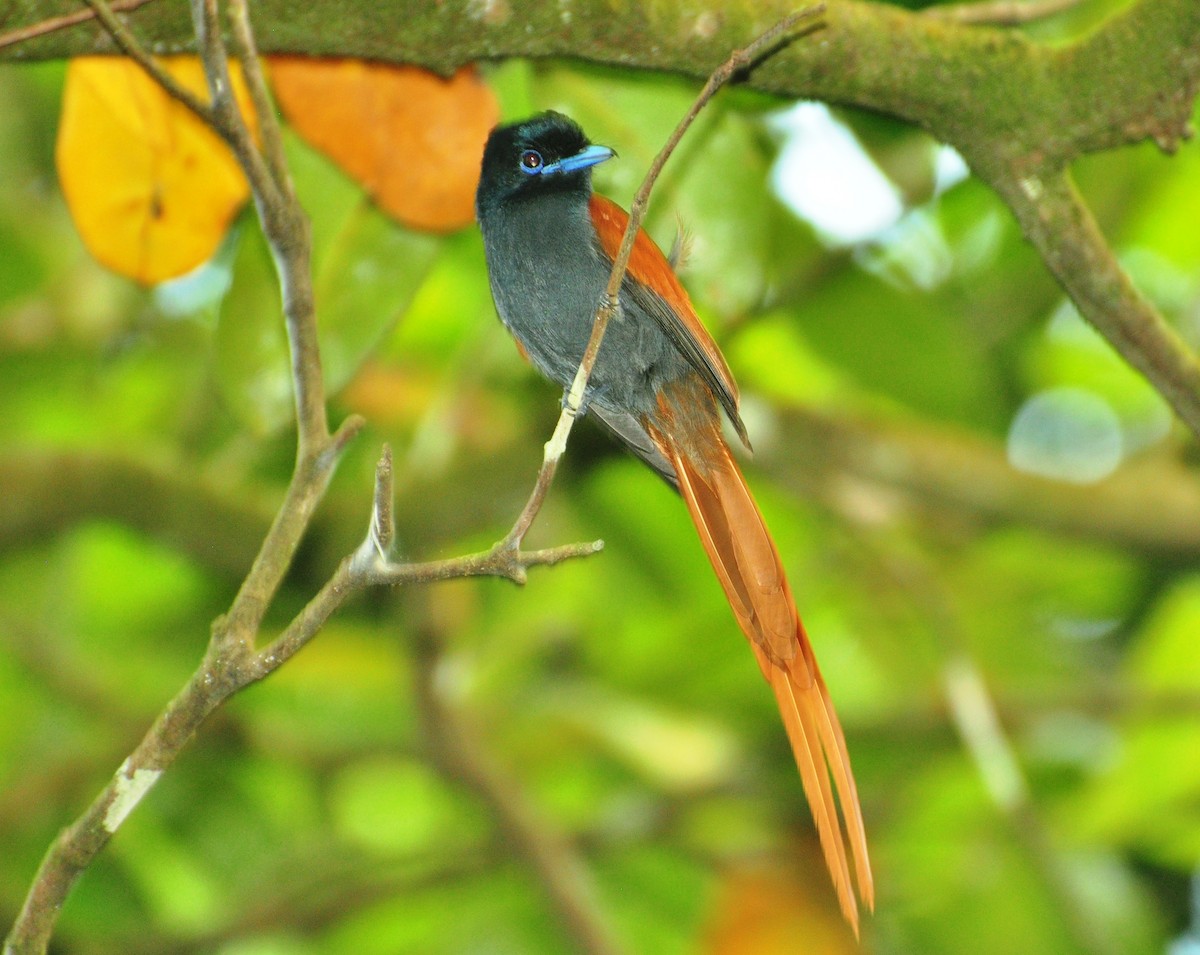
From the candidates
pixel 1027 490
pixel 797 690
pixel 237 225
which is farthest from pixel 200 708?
pixel 1027 490

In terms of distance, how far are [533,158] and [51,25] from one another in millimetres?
960

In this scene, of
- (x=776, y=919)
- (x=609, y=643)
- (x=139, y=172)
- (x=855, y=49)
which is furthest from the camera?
(x=609, y=643)

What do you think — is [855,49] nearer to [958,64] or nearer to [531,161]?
[958,64]

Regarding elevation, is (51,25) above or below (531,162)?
above

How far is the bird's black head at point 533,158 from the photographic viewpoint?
8.86 ft

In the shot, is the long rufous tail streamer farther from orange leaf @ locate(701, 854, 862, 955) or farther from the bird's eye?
orange leaf @ locate(701, 854, 862, 955)

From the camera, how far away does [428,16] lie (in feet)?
7.18

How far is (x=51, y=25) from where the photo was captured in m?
2.04

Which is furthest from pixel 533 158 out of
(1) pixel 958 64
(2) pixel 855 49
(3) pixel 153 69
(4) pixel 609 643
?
(4) pixel 609 643

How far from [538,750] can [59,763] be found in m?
1.47

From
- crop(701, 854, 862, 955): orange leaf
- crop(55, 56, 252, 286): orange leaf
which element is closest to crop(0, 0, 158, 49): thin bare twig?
crop(55, 56, 252, 286): orange leaf

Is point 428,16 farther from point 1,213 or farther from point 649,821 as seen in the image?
point 649,821

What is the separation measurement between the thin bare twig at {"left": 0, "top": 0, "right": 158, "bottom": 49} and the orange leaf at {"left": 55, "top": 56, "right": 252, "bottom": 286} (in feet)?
1.14

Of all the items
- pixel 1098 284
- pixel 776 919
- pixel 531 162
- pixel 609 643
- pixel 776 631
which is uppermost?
pixel 531 162
